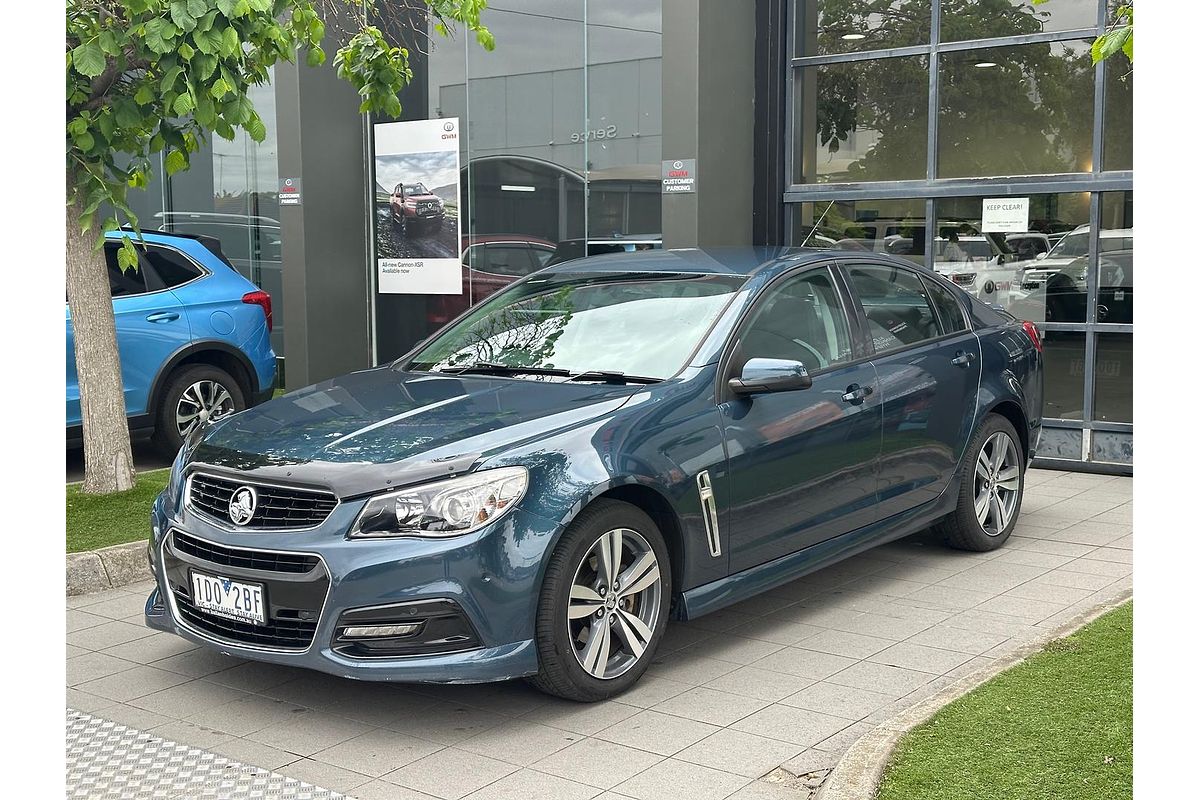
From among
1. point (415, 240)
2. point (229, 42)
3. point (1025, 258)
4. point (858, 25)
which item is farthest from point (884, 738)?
point (415, 240)

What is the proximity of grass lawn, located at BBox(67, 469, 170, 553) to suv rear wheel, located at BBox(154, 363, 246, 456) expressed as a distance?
4.30ft

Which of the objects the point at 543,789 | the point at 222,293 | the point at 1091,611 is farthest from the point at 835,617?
the point at 222,293

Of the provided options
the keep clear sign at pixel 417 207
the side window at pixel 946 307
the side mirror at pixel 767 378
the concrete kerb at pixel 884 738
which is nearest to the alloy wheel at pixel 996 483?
the side window at pixel 946 307

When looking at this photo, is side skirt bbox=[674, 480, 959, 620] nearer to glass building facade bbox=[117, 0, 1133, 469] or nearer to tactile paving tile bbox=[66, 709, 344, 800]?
tactile paving tile bbox=[66, 709, 344, 800]

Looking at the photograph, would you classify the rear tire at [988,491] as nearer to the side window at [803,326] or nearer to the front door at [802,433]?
the front door at [802,433]

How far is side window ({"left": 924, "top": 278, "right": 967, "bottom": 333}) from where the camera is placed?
6.89 m

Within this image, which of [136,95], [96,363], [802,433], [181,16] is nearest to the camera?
[802,433]

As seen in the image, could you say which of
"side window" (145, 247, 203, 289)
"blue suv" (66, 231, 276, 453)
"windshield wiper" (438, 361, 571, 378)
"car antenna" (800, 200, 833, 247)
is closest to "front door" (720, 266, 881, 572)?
"windshield wiper" (438, 361, 571, 378)

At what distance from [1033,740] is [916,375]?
101 inches

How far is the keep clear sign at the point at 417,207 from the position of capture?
12.8m

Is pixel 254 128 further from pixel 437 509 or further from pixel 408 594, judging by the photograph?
pixel 408 594

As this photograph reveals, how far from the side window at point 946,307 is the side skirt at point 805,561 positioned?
2.72ft

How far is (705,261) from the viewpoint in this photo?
6.23 meters

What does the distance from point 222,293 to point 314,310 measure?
3.08 metres
